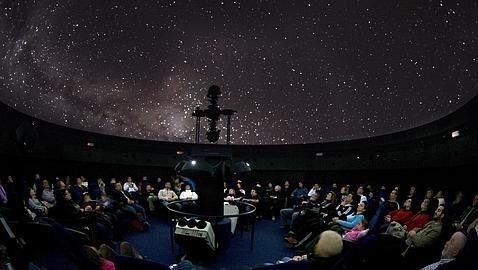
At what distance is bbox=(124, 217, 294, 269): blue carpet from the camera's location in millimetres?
5667

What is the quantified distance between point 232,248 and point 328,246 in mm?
4043

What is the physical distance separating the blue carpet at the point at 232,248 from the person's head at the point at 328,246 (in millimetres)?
2215

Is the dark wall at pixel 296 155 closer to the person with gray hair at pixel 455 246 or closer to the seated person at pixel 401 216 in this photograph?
the seated person at pixel 401 216

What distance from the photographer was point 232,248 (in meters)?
6.59

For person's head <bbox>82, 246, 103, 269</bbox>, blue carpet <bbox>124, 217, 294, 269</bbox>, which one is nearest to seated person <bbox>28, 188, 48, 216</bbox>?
blue carpet <bbox>124, 217, 294, 269</bbox>

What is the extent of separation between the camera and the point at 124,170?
15156 mm

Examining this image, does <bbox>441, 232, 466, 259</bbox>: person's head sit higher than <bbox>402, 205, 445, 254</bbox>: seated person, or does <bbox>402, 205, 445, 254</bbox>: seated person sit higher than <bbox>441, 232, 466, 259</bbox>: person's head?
<bbox>441, 232, 466, 259</bbox>: person's head

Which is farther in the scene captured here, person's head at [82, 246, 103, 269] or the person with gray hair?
the person with gray hair

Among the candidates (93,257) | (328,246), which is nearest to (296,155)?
(328,246)

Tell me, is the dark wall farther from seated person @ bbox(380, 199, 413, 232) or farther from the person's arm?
the person's arm

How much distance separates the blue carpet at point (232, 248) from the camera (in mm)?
5667

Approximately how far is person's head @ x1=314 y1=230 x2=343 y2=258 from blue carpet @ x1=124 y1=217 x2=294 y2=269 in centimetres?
222

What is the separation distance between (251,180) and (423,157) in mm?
8247

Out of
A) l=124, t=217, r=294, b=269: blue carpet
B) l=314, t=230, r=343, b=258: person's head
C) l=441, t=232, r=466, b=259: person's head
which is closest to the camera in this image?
l=314, t=230, r=343, b=258: person's head
